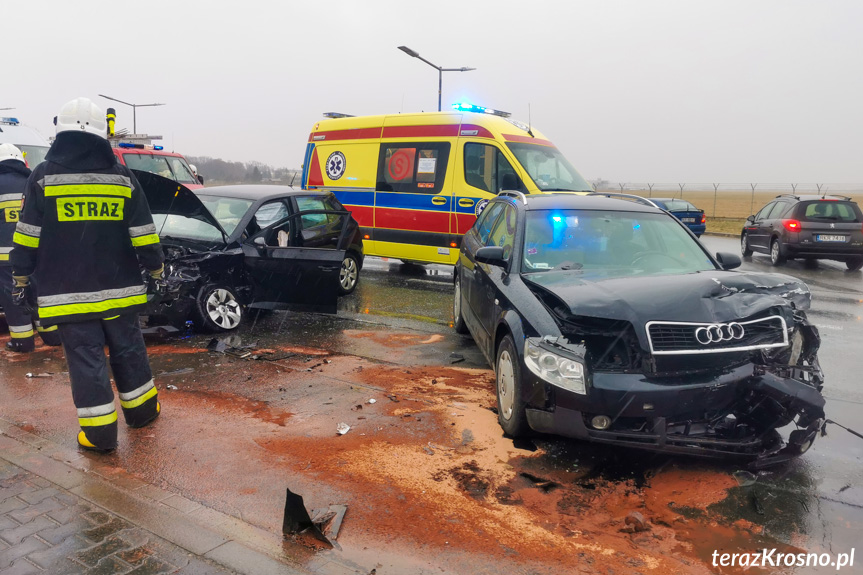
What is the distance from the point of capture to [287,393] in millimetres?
5477

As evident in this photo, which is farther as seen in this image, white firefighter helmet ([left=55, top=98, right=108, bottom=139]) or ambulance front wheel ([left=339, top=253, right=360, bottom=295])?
ambulance front wheel ([left=339, top=253, right=360, bottom=295])

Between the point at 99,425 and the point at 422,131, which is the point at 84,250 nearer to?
the point at 99,425

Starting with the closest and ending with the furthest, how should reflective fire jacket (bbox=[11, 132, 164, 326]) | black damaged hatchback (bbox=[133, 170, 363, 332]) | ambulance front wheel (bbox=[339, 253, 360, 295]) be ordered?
reflective fire jacket (bbox=[11, 132, 164, 326]), black damaged hatchback (bbox=[133, 170, 363, 332]), ambulance front wheel (bbox=[339, 253, 360, 295])

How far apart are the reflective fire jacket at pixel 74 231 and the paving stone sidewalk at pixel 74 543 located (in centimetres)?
114

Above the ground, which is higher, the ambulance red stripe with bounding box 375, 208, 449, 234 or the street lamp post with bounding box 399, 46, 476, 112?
the street lamp post with bounding box 399, 46, 476, 112

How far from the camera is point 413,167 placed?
452 inches

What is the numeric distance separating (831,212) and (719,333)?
42.1 feet

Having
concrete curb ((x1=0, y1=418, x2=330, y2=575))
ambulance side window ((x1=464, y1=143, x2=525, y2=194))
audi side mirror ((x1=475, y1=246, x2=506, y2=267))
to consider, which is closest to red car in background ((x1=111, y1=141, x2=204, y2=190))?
ambulance side window ((x1=464, y1=143, x2=525, y2=194))

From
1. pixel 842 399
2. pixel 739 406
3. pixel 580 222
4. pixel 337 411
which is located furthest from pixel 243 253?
pixel 842 399

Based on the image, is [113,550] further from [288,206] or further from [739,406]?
[288,206]

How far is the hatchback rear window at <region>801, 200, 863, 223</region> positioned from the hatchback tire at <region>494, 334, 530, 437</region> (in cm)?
1254

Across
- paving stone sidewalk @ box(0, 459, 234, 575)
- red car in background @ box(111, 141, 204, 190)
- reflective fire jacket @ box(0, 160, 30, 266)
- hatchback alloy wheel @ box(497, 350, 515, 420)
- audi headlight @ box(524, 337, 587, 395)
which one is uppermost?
red car in background @ box(111, 141, 204, 190)

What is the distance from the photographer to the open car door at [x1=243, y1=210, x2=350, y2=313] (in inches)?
301

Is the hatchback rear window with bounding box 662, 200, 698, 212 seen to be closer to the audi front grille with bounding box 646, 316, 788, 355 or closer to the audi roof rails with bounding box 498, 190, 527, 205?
the audi roof rails with bounding box 498, 190, 527, 205
